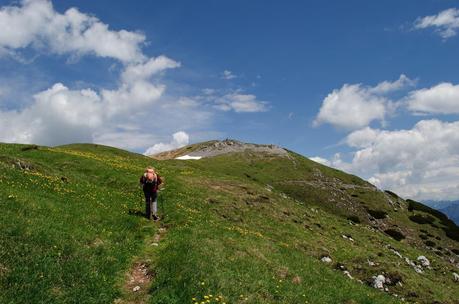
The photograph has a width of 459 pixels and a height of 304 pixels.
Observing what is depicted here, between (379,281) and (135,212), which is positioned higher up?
(135,212)

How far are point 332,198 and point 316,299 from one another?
8379 cm

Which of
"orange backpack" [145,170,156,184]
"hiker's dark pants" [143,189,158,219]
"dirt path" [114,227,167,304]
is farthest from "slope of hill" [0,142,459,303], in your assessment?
"orange backpack" [145,170,156,184]

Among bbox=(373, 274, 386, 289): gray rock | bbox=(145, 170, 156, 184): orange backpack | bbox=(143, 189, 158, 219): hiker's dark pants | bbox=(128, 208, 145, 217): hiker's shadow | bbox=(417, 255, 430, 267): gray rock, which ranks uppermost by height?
bbox=(145, 170, 156, 184): orange backpack

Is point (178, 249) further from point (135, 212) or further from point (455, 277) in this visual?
point (455, 277)

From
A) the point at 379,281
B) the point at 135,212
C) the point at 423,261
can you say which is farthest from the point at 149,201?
the point at 423,261

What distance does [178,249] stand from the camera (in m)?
21.7

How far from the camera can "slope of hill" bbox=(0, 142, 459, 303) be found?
16.5 m

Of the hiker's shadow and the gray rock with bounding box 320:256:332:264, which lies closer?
the hiker's shadow

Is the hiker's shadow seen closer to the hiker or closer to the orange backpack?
Result: the hiker

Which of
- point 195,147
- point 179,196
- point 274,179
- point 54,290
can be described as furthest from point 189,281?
point 195,147

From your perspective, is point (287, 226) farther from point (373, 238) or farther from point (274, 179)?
point (274, 179)

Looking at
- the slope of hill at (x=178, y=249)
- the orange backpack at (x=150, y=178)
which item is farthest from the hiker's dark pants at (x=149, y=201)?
the slope of hill at (x=178, y=249)

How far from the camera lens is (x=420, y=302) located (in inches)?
1187

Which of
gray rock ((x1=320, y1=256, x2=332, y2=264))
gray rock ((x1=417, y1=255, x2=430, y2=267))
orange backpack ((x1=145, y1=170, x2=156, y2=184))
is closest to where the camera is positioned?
orange backpack ((x1=145, y1=170, x2=156, y2=184))
